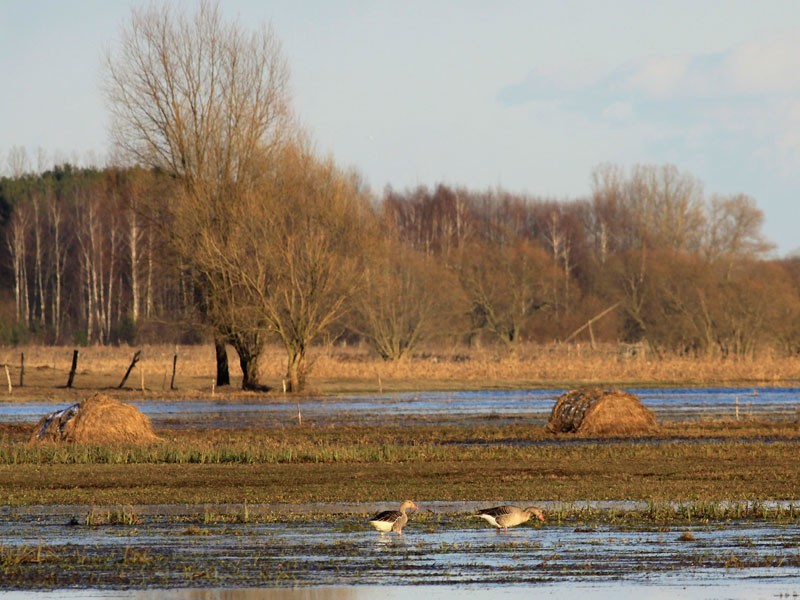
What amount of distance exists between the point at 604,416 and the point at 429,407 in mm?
15685

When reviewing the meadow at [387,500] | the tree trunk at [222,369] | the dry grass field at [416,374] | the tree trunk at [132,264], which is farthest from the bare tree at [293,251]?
the tree trunk at [132,264]

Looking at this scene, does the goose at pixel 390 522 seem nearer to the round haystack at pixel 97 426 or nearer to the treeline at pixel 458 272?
the round haystack at pixel 97 426

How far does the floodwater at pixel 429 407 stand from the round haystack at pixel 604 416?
16.0 ft

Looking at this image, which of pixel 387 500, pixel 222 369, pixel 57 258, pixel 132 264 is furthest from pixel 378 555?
pixel 57 258

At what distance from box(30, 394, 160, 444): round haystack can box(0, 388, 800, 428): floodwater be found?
25.7 ft

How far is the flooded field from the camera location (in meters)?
13.5

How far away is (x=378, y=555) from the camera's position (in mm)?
15430

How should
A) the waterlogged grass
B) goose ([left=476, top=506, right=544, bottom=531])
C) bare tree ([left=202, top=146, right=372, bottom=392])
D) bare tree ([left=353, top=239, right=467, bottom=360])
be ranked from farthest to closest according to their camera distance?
bare tree ([left=353, top=239, right=467, bottom=360]) → bare tree ([left=202, top=146, right=372, bottom=392]) → the waterlogged grass → goose ([left=476, top=506, right=544, bottom=531])

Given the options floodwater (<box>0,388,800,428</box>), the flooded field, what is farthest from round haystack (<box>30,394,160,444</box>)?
the flooded field

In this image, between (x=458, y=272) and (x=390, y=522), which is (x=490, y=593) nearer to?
(x=390, y=522)

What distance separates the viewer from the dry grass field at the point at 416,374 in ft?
208

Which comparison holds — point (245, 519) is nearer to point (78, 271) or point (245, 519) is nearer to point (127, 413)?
point (127, 413)

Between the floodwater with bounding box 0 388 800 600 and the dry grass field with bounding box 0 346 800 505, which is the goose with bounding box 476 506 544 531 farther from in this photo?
the dry grass field with bounding box 0 346 800 505

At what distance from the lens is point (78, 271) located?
122188 mm
